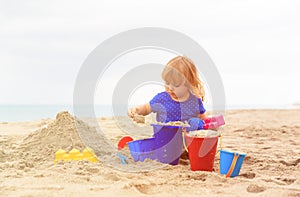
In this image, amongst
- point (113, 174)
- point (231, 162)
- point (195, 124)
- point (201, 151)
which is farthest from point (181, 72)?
point (113, 174)

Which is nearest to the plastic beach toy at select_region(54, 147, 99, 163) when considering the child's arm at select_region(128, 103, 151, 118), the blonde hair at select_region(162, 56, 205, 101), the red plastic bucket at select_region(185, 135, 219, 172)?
the child's arm at select_region(128, 103, 151, 118)

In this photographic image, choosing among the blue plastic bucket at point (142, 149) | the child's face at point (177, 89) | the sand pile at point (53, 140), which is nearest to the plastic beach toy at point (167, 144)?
the blue plastic bucket at point (142, 149)

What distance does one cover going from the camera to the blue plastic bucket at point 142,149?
264cm

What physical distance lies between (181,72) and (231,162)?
0.83 meters

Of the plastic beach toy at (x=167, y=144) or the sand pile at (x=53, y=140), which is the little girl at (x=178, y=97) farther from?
the sand pile at (x=53, y=140)

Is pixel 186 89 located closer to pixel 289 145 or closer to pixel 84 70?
pixel 84 70

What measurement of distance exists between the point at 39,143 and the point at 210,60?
160 cm

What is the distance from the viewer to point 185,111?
113 inches

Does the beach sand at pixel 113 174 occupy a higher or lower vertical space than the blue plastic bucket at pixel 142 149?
lower

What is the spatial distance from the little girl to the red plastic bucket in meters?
0.38

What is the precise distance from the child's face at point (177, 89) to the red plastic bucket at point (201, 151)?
0.50 meters

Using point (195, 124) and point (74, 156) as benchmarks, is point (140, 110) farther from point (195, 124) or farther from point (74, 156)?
point (74, 156)

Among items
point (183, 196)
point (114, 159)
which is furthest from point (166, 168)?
point (183, 196)

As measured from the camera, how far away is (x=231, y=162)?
2.26 metres
